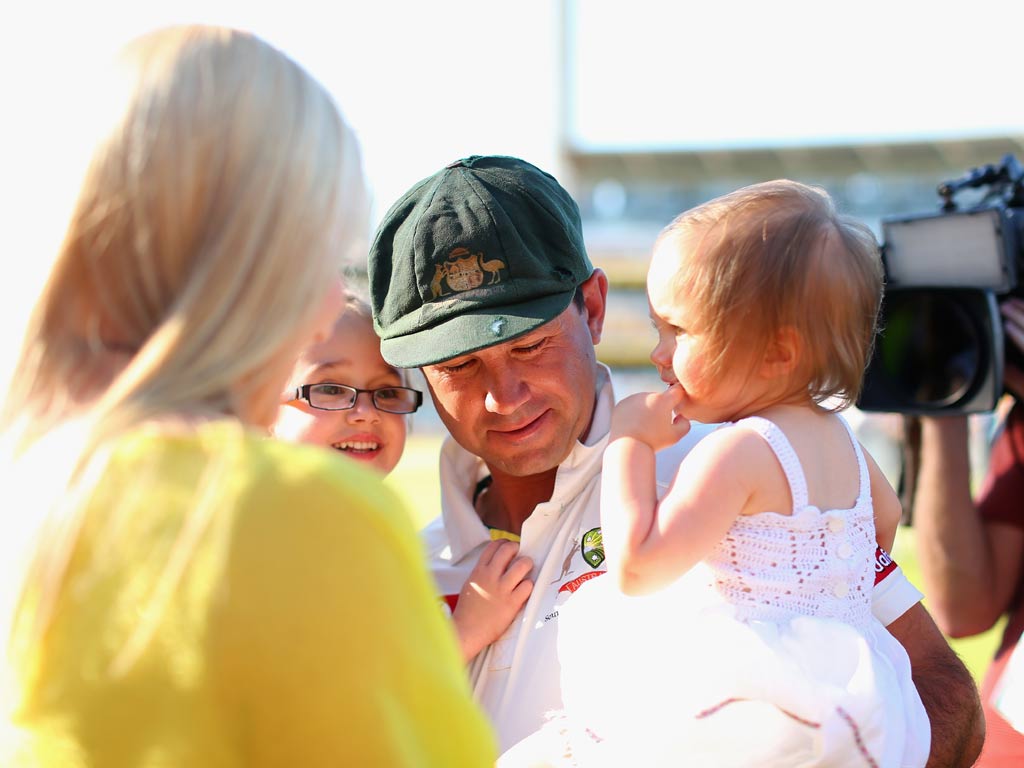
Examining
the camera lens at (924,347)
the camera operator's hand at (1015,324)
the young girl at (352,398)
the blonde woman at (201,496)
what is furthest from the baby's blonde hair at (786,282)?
the camera operator's hand at (1015,324)

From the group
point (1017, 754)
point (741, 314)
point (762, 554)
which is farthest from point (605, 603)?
point (1017, 754)

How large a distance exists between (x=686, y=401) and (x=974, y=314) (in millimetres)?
1235

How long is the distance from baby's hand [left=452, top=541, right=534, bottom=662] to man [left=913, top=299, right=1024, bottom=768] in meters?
1.34

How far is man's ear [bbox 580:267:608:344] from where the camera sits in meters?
2.22

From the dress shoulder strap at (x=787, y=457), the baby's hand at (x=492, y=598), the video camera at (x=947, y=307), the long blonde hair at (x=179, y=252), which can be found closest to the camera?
the long blonde hair at (x=179, y=252)

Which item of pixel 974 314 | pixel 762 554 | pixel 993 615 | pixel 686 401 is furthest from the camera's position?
pixel 993 615

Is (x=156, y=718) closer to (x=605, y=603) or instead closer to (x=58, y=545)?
(x=58, y=545)

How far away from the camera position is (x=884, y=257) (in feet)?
8.35

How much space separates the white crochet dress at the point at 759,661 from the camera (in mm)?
1351

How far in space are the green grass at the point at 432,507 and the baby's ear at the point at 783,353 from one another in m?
0.55

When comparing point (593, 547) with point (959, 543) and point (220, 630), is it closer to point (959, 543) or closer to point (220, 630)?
point (220, 630)

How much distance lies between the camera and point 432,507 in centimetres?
1255

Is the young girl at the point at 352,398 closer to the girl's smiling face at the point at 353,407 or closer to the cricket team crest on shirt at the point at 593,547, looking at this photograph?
the girl's smiling face at the point at 353,407

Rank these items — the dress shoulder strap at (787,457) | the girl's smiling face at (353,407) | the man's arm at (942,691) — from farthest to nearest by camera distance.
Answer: the girl's smiling face at (353,407)
the man's arm at (942,691)
the dress shoulder strap at (787,457)
